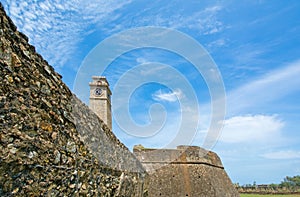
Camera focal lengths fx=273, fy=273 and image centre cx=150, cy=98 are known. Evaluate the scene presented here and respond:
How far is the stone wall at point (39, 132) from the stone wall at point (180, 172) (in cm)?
638

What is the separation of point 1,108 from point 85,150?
1.68 meters

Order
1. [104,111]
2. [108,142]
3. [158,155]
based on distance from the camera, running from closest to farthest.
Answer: [108,142]
[158,155]
[104,111]

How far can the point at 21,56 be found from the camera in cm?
255

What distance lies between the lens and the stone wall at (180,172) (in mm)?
10180

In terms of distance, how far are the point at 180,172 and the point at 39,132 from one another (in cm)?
844

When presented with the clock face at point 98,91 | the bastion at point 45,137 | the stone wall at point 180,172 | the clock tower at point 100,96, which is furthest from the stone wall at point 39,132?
the clock face at point 98,91

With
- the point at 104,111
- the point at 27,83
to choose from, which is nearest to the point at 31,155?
the point at 27,83

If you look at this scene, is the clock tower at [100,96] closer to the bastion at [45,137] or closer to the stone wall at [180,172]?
the stone wall at [180,172]

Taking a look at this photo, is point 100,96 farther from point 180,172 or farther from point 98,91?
point 180,172

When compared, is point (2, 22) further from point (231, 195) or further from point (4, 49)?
point (231, 195)

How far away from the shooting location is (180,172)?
34.2ft

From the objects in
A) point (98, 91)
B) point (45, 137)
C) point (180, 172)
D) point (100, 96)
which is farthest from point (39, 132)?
point (98, 91)

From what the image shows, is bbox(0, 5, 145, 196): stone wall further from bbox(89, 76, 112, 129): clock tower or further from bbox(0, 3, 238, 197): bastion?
bbox(89, 76, 112, 129): clock tower

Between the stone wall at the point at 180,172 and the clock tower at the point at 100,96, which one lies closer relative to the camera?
the stone wall at the point at 180,172
